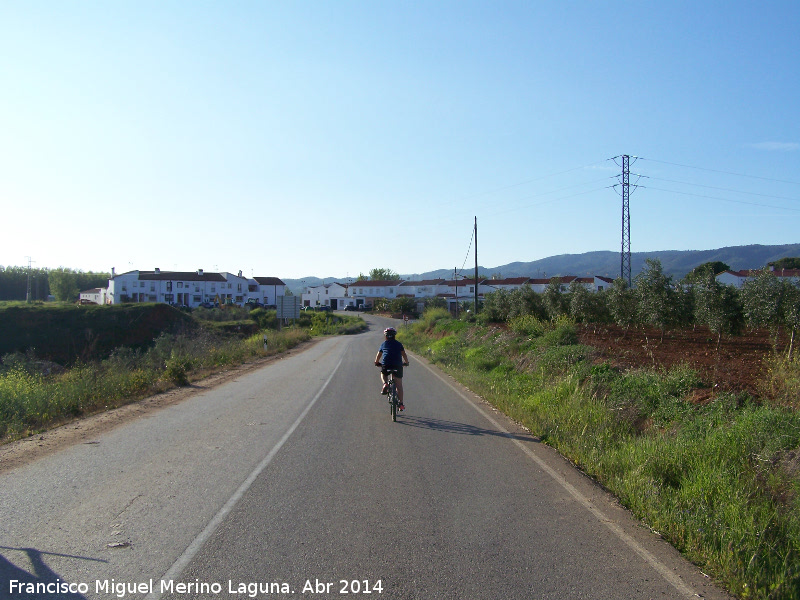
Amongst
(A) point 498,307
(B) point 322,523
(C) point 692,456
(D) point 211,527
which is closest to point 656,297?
(C) point 692,456

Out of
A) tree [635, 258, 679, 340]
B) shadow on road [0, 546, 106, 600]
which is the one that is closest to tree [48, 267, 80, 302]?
tree [635, 258, 679, 340]

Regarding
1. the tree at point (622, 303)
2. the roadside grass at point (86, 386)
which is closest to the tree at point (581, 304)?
the tree at point (622, 303)

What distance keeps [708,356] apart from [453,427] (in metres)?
9.33

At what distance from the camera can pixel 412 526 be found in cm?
Result: 552

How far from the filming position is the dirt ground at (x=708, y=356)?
10.5 meters

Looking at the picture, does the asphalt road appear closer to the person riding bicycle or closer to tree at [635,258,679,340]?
the person riding bicycle

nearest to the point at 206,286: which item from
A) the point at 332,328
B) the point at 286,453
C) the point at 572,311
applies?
the point at 332,328

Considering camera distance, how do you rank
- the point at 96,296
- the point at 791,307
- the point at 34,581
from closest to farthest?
the point at 34,581 → the point at 791,307 → the point at 96,296

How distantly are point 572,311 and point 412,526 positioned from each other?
22729 millimetres

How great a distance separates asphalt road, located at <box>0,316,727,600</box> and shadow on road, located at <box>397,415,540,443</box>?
105mm

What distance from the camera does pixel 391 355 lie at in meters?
12.2

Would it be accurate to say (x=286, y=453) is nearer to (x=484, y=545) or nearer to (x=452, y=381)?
(x=484, y=545)

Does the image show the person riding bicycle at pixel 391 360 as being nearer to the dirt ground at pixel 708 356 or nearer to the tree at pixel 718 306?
the dirt ground at pixel 708 356

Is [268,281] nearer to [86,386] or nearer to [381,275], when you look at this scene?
[381,275]
